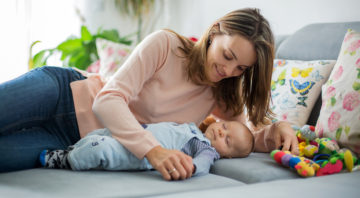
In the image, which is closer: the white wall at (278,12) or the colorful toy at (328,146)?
the colorful toy at (328,146)

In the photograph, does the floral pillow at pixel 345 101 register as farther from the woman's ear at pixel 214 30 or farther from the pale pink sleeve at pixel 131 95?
the pale pink sleeve at pixel 131 95

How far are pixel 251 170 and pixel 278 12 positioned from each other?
1.51 metres

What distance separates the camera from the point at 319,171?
115 centimetres

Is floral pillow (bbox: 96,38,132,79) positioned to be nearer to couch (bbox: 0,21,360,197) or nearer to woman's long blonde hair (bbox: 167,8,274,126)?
woman's long blonde hair (bbox: 167,8,274,126)

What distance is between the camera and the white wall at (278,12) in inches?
77.4

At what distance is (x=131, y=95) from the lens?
49.9 inches

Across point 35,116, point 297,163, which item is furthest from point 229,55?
Answer: point 35,116

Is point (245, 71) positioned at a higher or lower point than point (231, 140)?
higher

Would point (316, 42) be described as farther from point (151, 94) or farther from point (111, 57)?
point (111, 57)

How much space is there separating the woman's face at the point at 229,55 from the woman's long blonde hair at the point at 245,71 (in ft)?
0.06

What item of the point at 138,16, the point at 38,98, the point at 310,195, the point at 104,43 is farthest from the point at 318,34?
the point at 138,16

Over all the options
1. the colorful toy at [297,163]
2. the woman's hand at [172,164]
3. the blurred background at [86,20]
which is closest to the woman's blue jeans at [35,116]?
the woman's hand at [172,164]

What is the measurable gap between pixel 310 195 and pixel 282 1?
5.71 ft

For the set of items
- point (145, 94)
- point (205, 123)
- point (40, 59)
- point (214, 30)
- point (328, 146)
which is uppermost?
point (214, 30)
